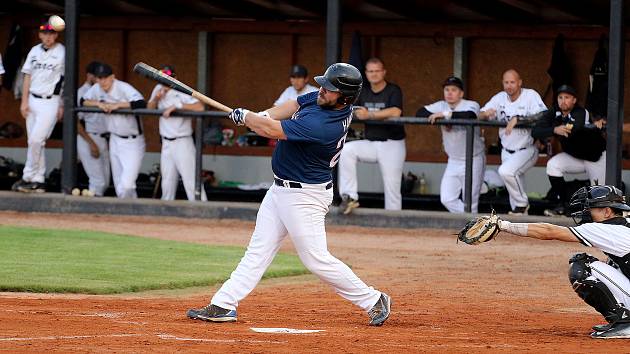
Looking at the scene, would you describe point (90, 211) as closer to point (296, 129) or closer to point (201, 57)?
point (201, 57)

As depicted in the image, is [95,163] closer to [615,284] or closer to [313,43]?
[313,43]

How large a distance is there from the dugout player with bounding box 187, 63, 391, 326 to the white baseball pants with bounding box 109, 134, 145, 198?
785cm

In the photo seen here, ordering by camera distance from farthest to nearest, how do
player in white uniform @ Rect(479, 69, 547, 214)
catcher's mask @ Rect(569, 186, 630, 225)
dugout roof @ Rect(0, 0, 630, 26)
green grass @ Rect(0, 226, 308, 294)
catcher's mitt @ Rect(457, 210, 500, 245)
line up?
dugout roof @ Rect(0, 0, 630, 26) < player in white uniform @ Rect(479, 69, 547, 214) < green grass @ Rect(0, 226, 308, 294) < catcher's mask @ Rect(569, 186, 630, 225) < catcher's mitt @ Rect(457, 210, 500, 245)

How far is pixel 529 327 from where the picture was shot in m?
8.10

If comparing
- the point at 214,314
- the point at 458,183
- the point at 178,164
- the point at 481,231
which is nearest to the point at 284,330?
the point at 214,314

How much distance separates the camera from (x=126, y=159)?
15547mm

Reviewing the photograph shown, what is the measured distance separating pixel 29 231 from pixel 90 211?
83.0 inches

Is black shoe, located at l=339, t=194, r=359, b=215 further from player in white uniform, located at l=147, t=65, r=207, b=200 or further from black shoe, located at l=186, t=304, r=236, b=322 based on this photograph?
black shoe, located at l=186, t=304, r=236, b=322

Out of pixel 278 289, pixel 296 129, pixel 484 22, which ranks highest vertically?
pixel 484 22

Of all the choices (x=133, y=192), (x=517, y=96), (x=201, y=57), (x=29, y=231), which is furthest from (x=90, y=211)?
(x=517, y=96)

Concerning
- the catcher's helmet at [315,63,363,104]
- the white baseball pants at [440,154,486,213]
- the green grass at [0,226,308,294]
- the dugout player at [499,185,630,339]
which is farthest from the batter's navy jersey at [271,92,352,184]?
the white baseball pants at [440,154,486,213]

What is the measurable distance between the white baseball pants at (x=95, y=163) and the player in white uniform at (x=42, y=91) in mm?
968

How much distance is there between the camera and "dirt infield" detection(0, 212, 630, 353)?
22.8 feet

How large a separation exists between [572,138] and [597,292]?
644 centimetres
